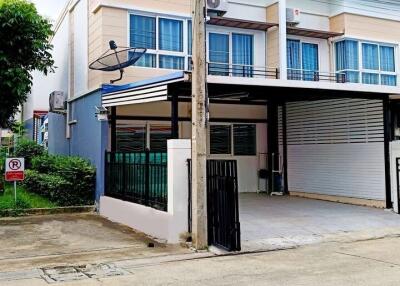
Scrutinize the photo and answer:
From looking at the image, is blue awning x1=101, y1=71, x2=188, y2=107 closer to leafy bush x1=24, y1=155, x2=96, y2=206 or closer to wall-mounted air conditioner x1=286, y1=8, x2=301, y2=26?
leafy bush x1=24, y1=155, x2=96, y2=206

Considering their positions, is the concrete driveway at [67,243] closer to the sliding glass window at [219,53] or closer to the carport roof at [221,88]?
the carport roof at [221,88]

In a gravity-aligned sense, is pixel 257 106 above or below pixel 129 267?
above

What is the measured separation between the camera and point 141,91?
11.2 m

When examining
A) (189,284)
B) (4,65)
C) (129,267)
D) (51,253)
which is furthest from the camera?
(4,65)

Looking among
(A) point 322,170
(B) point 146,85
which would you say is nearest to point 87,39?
(B) point 146,85

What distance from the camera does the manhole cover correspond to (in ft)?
22.4

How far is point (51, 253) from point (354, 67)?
41.8ft

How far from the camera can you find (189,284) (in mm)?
6418

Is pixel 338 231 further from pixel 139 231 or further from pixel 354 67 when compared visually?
A: pixel 354 67

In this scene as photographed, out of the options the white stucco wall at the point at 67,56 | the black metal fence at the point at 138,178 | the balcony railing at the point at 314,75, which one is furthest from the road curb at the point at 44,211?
the balcony railing at the point at 314,75

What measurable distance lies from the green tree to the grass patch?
2.99 meters

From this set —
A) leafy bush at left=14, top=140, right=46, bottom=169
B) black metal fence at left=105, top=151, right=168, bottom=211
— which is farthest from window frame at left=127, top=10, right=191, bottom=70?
leafy bush at left=14, top=140, right=46, bottom=169

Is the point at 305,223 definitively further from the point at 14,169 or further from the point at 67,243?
the point at 14,169

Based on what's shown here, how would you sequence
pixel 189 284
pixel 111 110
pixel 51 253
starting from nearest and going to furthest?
pixel 189 284 < pixel 51 253 < pixel 111 110
